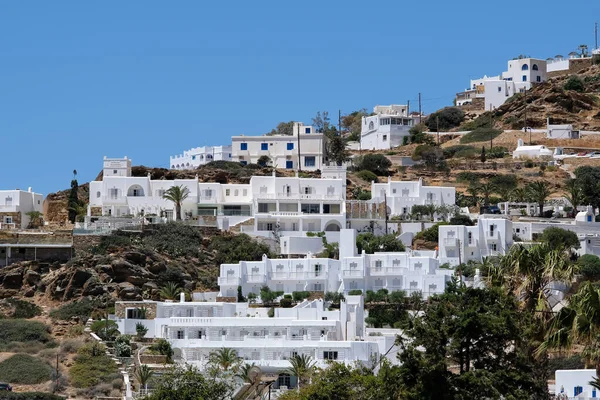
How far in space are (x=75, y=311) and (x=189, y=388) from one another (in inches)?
899

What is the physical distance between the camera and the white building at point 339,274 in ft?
269

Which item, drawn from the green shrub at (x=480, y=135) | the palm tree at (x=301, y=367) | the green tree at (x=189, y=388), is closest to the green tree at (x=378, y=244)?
the palm tree at (x=301, y=367)

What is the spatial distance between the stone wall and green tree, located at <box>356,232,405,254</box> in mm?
15866

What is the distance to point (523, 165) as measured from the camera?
11794 centimetres

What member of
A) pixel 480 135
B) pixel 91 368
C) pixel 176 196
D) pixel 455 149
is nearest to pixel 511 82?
pixel 480 135

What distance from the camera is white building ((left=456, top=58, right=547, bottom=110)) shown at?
482 feet

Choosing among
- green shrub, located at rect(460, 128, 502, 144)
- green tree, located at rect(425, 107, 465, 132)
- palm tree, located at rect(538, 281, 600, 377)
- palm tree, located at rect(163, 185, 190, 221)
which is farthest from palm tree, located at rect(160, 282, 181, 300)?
green tree, located at rect(425, 107, 465, 132)

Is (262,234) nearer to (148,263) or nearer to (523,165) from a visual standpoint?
(148,263)

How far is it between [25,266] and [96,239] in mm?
5011

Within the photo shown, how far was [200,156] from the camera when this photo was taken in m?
129

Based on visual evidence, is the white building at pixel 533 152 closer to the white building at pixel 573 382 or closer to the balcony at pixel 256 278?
the balcony at pixel 256 278

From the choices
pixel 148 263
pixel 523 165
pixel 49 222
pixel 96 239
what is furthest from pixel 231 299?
pixel 523 165

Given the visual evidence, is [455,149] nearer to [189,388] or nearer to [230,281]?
[230,281]

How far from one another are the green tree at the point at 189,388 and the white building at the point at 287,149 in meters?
56.6
